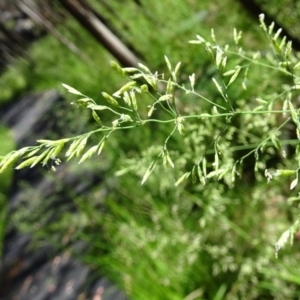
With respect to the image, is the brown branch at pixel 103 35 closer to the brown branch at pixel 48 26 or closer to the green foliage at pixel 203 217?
the green foliage at pixel 203 217

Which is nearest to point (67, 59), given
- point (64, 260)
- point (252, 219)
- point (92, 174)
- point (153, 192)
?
point (92, 174)

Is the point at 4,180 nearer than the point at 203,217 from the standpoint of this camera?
No

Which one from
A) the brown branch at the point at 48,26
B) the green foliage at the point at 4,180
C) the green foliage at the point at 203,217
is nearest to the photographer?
Answer: the green foliage at the point at 203,217

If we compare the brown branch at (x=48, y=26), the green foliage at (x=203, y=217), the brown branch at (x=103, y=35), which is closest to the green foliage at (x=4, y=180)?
the brown branch at (x=48, y=26)

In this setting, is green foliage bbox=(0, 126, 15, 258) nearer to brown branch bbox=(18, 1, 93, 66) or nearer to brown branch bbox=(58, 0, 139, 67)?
brown branch bbox=(18, 1, 93, 66)

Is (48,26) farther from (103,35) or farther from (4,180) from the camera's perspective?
(4,180)

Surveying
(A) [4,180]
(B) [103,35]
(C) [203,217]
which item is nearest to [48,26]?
(B) [103,35]

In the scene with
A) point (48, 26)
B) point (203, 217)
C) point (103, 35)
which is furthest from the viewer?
point (48, 26)

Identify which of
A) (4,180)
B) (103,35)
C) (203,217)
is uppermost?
(103,35)

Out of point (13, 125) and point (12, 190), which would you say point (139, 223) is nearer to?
point (12, 190)

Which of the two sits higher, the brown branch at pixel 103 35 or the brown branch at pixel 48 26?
the brown branch at pixel 103 35

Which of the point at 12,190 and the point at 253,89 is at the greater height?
the point at 253,89
